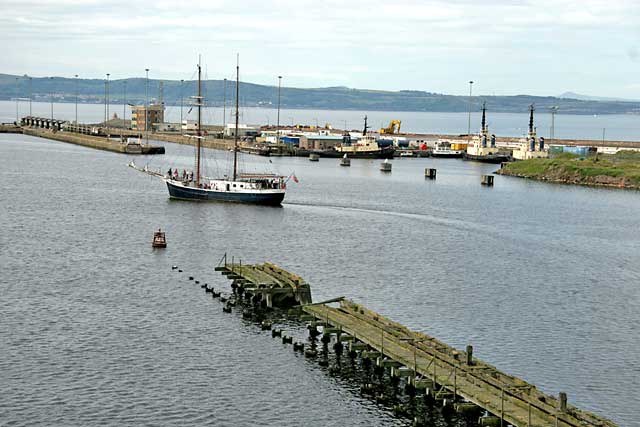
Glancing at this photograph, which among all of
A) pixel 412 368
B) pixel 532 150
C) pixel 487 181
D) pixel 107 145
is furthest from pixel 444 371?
pixel 107 145

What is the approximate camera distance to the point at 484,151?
564ft

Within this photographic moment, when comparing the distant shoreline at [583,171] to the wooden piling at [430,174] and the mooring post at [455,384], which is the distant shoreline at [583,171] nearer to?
the wooden piling at [430,174]

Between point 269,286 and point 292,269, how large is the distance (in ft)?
30.9

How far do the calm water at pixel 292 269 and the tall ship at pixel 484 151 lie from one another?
63074mm

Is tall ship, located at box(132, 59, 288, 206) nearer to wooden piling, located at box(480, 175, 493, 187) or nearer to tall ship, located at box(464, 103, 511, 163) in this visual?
wooden piling, located at box(480, 175, 493, 187)

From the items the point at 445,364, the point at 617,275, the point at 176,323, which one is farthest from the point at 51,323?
the point at 617,275

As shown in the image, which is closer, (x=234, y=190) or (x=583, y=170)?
(x=234, y=190)

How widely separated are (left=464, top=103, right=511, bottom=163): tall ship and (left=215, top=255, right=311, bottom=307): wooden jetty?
117940 millimetres

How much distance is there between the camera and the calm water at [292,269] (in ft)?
121

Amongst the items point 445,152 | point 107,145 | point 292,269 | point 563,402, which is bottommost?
point 292,269

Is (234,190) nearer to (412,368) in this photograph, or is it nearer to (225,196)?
(225,196)

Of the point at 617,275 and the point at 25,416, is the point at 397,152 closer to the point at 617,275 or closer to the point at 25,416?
the point at 617,275

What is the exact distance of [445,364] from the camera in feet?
122

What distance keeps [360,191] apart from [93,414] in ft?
255
